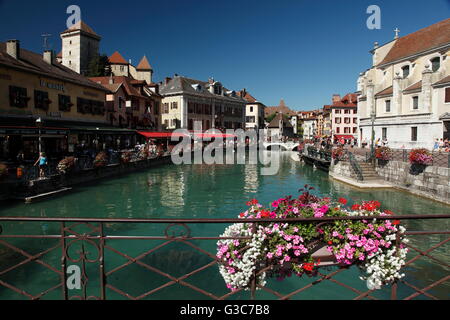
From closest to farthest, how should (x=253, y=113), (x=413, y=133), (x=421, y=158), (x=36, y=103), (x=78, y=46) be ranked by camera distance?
(x=421, y=158) < (x=36, y=103) < (x=413, y=133) < (x=78, y=46) < (x=253, y=113)

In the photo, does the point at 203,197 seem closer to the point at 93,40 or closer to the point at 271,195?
the point at 271,195

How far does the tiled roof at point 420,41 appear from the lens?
35.4 metres

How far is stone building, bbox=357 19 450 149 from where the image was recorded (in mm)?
31719

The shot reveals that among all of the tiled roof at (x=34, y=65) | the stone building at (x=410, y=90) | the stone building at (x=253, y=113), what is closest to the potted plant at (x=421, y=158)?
the stone building at (x=410, y=90)

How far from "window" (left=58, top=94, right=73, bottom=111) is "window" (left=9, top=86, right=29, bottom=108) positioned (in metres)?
4.06

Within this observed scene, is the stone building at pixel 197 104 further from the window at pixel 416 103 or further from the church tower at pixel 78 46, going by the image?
the window at pixel 416 103

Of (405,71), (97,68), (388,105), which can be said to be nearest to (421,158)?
(388,105)

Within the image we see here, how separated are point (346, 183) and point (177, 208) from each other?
15774 mm

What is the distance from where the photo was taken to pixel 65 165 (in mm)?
20922

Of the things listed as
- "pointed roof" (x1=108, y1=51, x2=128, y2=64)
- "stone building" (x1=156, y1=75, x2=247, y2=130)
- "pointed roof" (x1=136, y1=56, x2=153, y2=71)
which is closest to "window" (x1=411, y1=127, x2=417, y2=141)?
"stone building" (x1=156, y1=75, x2=247, y2=130)

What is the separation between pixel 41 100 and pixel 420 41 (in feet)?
134

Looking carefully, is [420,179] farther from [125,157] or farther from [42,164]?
[125,157]
